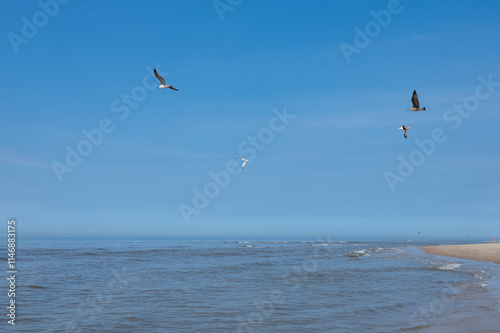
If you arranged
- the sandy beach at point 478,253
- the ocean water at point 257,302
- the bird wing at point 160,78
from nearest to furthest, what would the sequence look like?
the ocean water at point 257,302 < the bird wing at point 160,78 < the sandy beach at point 478,253

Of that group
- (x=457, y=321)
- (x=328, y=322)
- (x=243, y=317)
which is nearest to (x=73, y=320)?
(x=243, y=317)

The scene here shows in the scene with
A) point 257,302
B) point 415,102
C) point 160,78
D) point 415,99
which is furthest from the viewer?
point 415,102

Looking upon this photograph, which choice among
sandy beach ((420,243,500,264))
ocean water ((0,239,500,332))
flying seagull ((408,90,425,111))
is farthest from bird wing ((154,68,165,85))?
sandy beach ((420,243,500,264))

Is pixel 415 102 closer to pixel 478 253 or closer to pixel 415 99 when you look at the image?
pixel 415 99

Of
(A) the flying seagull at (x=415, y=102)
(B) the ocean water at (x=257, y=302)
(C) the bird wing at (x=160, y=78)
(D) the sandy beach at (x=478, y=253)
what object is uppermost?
(C) the bird wing at (x=160, y=78)

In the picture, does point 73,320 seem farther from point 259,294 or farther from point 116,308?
point 259,294

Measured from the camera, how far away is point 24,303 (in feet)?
52.6

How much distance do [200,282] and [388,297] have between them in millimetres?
9375

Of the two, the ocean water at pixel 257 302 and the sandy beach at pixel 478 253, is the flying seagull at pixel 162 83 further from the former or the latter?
the sandy beach at pixel 478 253

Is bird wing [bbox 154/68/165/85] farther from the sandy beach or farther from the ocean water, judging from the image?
the sandy beach

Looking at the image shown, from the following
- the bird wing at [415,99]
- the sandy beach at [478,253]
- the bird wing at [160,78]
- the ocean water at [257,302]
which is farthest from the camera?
the sandy beach at [478,253]

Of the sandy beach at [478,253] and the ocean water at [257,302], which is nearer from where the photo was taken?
the ocean water at [257,302]

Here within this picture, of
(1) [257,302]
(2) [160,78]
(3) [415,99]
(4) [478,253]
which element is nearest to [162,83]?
(2) [160,78]

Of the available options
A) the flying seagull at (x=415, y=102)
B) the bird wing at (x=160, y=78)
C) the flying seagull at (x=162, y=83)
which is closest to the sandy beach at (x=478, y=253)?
the flying seagull at (x=415, y=102)
